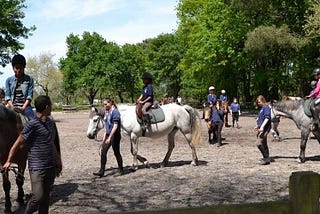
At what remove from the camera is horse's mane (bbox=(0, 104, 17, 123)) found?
7.27m

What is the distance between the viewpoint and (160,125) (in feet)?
38.4

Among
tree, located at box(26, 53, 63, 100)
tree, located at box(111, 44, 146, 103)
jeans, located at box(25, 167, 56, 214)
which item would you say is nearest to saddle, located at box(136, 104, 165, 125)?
jeans, located at box(25, 167, 56, 214)

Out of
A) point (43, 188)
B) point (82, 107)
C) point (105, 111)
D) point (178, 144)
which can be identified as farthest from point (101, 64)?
point (43, 188)

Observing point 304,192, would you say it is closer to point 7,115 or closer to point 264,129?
point 7,115

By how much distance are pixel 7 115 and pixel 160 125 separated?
5.06m

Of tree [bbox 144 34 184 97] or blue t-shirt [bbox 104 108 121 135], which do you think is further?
tree [bbox 144 34 184 97]

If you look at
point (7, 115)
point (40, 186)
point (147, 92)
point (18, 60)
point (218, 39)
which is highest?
point (218, 39)

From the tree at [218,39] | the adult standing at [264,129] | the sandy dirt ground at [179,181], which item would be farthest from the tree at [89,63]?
the adult standing at [264,129]

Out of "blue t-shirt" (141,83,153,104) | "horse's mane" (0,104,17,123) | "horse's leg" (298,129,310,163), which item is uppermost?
"blue t-shirt" (141,83,153,104)

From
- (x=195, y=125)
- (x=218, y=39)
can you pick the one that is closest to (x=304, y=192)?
(x=195, y=125)

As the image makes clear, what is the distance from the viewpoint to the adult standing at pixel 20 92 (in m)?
7.77

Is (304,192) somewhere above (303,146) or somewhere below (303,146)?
above

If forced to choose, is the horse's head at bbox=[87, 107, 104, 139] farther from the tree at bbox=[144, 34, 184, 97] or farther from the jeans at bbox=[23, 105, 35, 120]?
the tree at bbox=[144, 34, 184, 97]

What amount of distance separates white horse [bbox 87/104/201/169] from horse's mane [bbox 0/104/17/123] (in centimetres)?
409
